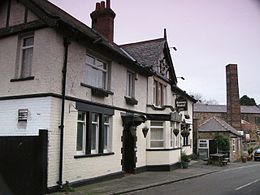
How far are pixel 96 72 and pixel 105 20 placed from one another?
24.2 feet

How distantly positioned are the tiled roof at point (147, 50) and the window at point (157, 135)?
413 centimetres

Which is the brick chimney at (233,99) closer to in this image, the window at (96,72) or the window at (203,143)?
the window at (203,143)

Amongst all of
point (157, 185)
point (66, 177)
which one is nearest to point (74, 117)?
point (66, 177)

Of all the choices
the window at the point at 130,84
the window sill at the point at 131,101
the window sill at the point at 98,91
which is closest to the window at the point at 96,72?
the window sill at the point at 98,91

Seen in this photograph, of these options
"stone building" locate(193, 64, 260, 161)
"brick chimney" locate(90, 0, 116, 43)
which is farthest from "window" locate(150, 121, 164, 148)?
"stone building" locate(193, 64, 260, 161)

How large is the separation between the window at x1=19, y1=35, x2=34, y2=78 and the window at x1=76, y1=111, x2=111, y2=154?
2865 millimetres

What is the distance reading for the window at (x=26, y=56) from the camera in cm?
1387

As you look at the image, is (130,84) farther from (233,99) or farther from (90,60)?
(233,99)

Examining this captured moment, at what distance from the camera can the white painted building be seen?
12.8m

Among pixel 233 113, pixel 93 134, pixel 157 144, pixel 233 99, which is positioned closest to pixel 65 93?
pixel 93 134

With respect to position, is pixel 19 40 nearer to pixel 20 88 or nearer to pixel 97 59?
pixel 20 88

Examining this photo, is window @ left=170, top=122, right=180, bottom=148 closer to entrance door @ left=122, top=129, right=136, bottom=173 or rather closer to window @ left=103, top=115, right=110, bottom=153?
entrance door @ left=122, top=129, right=136, bottom=173

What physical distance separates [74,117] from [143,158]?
8441mm

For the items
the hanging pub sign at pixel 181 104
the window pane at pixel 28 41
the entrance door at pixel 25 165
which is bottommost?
the entrance door at pixel 25 165
